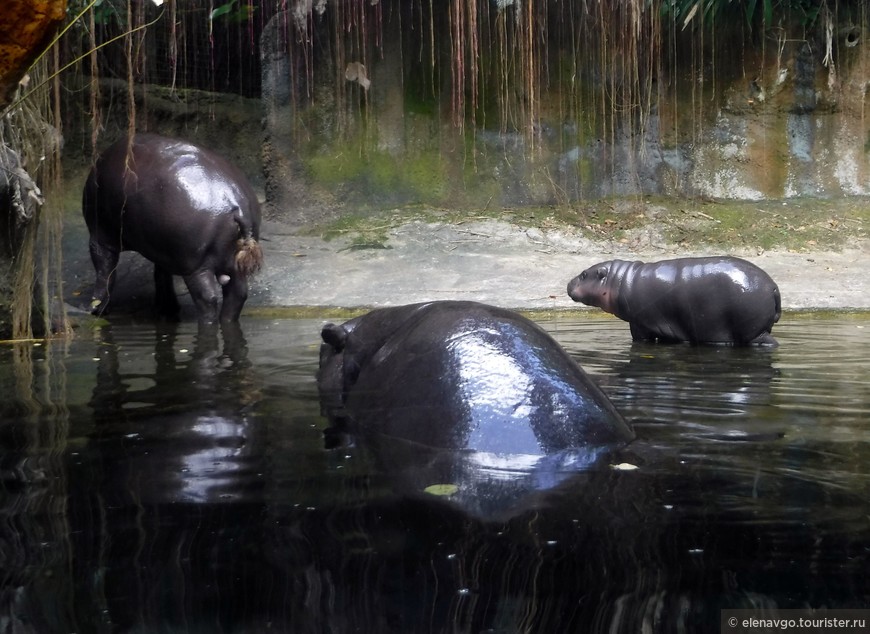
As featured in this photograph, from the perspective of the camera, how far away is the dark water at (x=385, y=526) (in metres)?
1.87

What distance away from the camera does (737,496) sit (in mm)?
2648

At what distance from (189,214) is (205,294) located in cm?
70

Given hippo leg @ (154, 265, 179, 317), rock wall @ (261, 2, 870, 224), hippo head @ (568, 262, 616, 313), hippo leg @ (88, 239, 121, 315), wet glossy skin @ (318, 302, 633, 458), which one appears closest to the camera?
wet glossy skin @ (318, 302, 633, 458)

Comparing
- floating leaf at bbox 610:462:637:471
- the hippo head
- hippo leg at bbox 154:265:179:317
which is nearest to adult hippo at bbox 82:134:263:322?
hippo leg at bbox 154:265:179:317

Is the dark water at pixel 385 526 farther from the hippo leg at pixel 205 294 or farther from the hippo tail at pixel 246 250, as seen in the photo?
the hippo leg at pixel 205 294

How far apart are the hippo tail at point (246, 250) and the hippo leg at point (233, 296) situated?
10cm

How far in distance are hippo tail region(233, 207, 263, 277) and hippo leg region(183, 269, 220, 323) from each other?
32 centimetres

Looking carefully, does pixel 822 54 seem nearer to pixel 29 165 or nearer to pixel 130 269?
pixel 130 269

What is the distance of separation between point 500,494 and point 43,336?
214 inches

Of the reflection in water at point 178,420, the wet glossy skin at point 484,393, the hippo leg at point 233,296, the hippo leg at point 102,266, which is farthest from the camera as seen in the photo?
the hippo leg at point 102,266

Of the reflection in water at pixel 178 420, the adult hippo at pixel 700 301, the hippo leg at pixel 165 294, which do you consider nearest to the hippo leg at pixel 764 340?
the adult hippo at pixel 700 301

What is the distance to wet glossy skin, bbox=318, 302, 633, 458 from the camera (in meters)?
3.08

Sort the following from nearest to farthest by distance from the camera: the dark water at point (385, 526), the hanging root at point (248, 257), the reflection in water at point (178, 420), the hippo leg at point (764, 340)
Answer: the dark water at point (385, 526), the reflection in water at point (178, 420), the hippo leg at point (764, 340), the hanging root at point (248, 257)

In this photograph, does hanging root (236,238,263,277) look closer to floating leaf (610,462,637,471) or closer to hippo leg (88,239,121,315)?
hippo leg (88,239,121,315)
